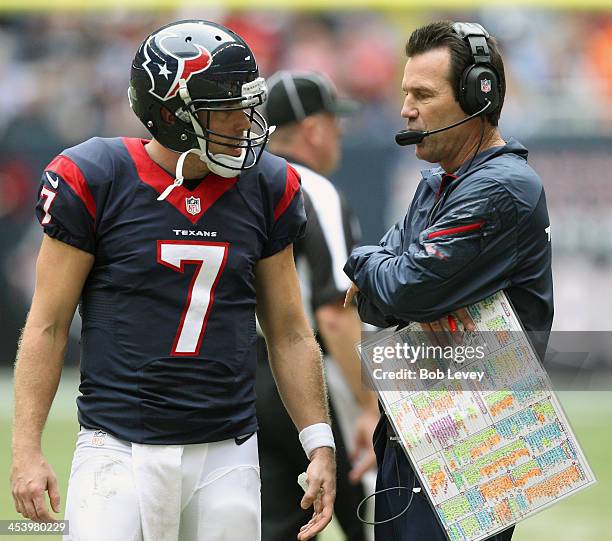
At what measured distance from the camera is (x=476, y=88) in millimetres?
3375

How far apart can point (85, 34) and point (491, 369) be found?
981cm

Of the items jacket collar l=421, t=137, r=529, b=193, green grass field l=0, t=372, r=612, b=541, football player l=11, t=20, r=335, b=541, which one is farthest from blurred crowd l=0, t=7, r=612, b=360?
football player l=11, t=20, r=335, b=541

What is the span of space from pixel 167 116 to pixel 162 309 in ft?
1.77

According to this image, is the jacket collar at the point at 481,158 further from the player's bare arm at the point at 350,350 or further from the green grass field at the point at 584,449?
the green grass field at the point at 584,449

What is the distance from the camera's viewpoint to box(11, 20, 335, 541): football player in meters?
3.19

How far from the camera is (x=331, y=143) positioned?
5.61 meters

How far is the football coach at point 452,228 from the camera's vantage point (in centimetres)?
325

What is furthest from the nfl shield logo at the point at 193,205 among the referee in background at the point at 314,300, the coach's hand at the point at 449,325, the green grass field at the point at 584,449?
the green grass field at the point at 584,449

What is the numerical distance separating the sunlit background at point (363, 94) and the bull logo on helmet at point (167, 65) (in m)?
8.12

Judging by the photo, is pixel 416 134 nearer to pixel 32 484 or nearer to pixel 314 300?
pixel 32 484

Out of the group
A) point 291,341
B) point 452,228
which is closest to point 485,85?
point 452,228

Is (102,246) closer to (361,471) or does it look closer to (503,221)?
(503,221)

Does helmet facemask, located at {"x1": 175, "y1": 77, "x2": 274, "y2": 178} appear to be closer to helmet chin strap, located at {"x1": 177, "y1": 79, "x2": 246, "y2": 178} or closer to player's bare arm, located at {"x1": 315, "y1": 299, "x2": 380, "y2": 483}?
helmet chin strap, located at {"x1": 177, "y1": 79, "x2": 246, "y2": 178}

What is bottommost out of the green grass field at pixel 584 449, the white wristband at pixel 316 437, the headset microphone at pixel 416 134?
the green grass field at pixel 584 449
